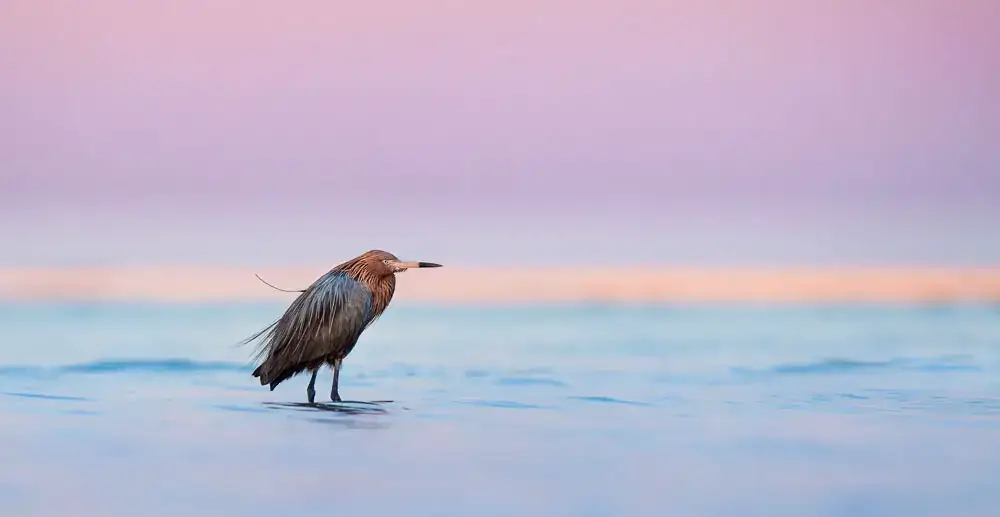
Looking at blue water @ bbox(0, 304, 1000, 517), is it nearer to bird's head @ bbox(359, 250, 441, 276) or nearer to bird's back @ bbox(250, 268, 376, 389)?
bird's back @ bbox(250, 268, 376, 389)

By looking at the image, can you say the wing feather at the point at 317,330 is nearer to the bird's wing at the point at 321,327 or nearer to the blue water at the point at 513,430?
the bird's wing at the point at 321,327

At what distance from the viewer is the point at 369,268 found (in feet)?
30.1

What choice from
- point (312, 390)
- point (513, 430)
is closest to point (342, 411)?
point (312, 390)

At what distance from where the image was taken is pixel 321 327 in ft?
29.4

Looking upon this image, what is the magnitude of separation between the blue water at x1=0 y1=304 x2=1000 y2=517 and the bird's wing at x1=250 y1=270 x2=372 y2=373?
1.05 ft

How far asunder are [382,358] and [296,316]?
11.0 ft

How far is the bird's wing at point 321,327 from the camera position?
8938 millimetres

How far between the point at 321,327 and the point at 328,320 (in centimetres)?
6

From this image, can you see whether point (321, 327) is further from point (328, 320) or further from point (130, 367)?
point (130, 367)

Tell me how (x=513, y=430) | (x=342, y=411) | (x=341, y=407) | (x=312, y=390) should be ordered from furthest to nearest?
(x=312, y=390)
(x=341, y=407)
(x=342, y=411)
(x=513, y=430)

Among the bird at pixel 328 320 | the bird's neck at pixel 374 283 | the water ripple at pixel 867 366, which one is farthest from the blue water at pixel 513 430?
→ the bird's neck at pixel 374 283

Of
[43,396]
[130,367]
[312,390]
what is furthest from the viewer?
[130,367]

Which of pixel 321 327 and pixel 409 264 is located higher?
pixel 409 264

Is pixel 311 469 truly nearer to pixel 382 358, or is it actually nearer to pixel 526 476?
pixel 526 476
